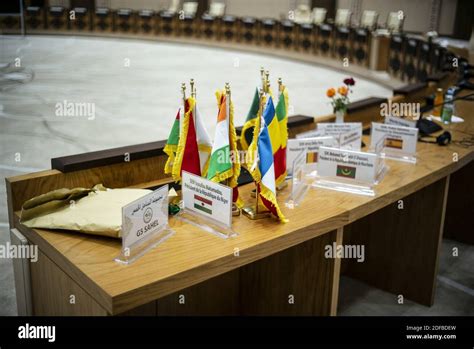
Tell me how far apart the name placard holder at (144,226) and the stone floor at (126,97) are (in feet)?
3.98

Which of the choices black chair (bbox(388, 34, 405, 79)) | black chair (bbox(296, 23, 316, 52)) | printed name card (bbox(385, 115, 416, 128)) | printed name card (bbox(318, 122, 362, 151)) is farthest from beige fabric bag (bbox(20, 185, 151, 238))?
black chair (bbox(296, 23, 316, 52))

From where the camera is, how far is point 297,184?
2.31m

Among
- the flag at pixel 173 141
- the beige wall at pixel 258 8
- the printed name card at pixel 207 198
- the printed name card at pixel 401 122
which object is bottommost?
the printed name card at pixel 207 198

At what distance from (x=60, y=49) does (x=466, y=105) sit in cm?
987

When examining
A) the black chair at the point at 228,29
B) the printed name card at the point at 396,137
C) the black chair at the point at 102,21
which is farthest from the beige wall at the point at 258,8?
the printed name card at the point at 396,137

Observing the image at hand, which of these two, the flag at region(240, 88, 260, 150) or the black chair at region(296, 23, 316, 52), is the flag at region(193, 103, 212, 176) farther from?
the black chair at region(296, 23, 316, 52)

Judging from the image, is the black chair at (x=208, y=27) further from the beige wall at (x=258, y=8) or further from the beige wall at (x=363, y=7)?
the beige wall at (x=258, y=8)

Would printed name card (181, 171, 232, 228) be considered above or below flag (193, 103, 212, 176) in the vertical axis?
below

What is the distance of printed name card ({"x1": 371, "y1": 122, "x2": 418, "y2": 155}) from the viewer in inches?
110

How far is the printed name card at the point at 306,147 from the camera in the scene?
2.47 m

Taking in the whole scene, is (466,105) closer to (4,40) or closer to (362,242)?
(362,242)

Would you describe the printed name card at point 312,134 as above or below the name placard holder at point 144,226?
above

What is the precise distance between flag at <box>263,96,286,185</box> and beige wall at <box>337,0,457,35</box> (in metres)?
12.8

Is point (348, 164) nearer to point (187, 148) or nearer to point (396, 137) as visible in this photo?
point (396, 137)
